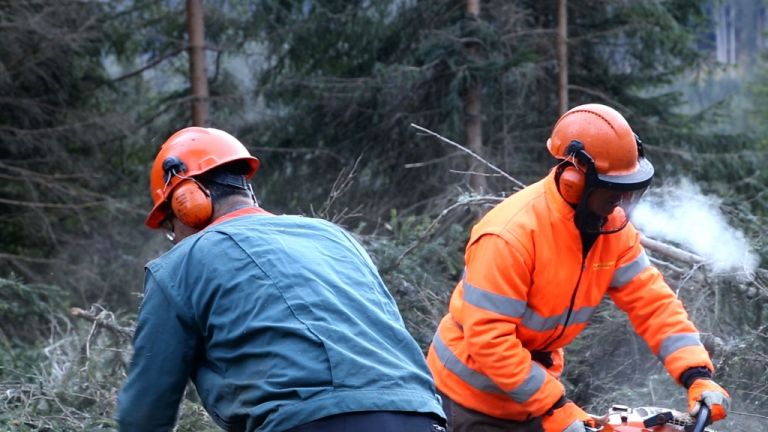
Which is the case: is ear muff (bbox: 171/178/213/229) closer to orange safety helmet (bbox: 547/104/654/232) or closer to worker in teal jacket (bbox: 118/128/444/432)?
worker in teal jacket (bbox: 118/128/444/432)

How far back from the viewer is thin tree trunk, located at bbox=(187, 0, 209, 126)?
12.9 meters

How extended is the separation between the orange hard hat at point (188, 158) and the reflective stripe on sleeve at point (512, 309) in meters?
0.93

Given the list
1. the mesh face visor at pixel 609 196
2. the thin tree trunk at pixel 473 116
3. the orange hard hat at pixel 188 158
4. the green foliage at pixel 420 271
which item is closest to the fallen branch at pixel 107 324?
the green foliage at pixel 420 271

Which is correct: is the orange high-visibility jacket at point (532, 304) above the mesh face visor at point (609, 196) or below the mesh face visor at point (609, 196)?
below

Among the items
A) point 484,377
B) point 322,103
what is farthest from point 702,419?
point 322,103

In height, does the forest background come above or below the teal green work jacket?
below

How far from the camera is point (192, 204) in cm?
291

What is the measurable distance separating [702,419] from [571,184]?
956 millimetres

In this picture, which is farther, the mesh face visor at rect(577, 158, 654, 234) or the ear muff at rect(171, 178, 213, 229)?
the mesh face visor at rect(577, 158, 654, 234)

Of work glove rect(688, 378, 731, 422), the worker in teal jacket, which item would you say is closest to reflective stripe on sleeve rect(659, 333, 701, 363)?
work glove rect(688, 378, 731, 422)

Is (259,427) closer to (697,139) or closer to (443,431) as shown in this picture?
(443,431)

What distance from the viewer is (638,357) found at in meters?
5.66

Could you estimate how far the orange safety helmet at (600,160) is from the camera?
343 cm

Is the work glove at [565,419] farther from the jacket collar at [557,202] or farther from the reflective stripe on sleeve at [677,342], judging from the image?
the jacket collar at [557,202]
